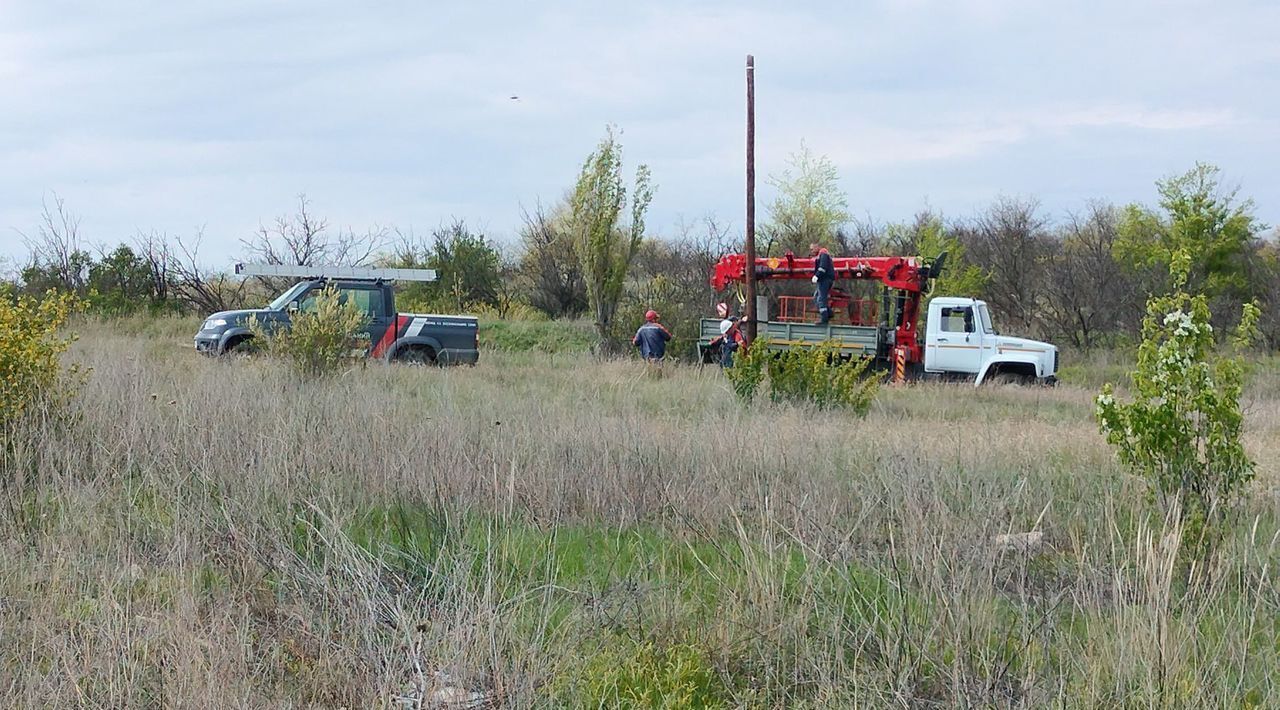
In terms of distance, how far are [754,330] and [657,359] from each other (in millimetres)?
2717

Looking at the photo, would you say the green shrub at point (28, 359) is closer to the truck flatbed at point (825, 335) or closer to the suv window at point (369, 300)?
the suv window at point (369, 300)

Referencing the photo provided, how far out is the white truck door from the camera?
21766 mm

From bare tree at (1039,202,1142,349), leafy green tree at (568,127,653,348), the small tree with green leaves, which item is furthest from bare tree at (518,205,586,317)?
the small tree with green leaves

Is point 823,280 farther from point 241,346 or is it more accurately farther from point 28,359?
point 28,359

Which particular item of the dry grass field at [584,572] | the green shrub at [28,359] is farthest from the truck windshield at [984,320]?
the green shrub at [28,359]

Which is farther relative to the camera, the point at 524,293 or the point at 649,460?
the point at 524,293

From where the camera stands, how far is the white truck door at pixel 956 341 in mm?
21766

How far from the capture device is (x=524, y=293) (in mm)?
37281

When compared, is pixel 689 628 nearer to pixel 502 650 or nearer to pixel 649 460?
pixel 502 650

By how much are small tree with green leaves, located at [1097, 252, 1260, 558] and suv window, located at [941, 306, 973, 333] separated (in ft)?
53.1

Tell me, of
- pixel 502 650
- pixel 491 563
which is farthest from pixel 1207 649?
pixel 491 563

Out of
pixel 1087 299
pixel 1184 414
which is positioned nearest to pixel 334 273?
pixel 1184 414

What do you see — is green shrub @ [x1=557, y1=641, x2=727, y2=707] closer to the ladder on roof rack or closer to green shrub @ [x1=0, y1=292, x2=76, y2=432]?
green shrub @ [x1=0, y1=292, x2=76, y2=432]

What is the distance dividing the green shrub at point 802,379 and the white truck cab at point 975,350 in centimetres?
818
